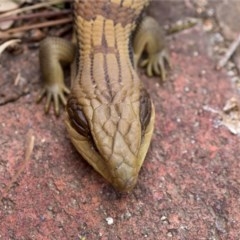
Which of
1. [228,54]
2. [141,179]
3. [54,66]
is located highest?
[54,66]

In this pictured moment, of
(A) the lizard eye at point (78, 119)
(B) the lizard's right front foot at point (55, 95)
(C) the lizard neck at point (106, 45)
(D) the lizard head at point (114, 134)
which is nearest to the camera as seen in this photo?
(D) the lizard head at point (114, 134)

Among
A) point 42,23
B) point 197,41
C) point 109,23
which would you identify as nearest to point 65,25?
point 42,23

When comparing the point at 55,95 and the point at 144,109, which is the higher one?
the point at 144,109

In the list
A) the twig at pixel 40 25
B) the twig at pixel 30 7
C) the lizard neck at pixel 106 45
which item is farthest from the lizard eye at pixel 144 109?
the twig at pixel 30 7

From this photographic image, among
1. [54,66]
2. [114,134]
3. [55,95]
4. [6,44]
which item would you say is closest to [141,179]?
[114,134]

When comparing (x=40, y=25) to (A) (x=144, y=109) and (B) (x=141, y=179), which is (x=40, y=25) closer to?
(A) (x=144, y=109)

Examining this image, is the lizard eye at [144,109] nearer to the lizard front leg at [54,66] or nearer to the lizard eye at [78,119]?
the lizard eye at [78,119]

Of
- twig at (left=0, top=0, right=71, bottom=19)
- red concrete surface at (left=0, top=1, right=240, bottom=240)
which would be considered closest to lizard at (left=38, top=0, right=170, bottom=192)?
red concrete surface at (left=0, top=1, right=240, bottom=240)
